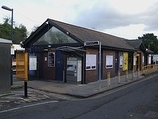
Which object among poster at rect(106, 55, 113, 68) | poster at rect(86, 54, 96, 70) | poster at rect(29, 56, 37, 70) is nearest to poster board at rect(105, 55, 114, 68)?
poster at rect(106, 55, 113, 68)

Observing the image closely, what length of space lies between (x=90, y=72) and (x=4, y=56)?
8857 millimetres

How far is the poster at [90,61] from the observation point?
21.6 metres

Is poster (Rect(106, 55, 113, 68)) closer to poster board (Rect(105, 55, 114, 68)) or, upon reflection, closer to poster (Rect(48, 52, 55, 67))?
poster board (Rect(105, 55, 114, 68))

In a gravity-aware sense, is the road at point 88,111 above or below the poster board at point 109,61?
below

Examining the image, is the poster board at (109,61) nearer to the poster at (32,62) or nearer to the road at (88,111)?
the poster at (32,62)

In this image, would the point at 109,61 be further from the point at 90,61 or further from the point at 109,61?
the point at 90,61

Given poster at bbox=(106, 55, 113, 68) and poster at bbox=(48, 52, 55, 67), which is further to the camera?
poster at bbox=(106, 55, 113, 68)

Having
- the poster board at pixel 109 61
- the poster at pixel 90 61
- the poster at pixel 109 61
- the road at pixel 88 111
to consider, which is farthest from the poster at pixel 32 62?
the road at pixel 88 111

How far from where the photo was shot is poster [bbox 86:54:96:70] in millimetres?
21578

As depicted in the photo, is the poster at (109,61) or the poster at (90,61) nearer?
the poster at (90,61)

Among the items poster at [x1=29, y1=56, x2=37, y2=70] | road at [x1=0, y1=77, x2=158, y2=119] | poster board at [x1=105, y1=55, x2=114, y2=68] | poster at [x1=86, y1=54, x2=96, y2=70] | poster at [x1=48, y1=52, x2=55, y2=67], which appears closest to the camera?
road at [x1=0, y1=77, x2=158, y2=119]

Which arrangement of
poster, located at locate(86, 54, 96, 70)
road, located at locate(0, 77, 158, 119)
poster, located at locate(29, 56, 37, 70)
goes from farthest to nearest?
1. poster, located at locate(29, 56, 37, 70)
2. poster, located at locate(86, 54, 96, 70)
3. road, located at locate(0, 77, 158, 119)

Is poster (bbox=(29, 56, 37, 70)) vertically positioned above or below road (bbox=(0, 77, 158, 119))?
above

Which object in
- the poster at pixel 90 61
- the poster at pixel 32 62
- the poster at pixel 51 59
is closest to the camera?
the poster at pixel 90 61
